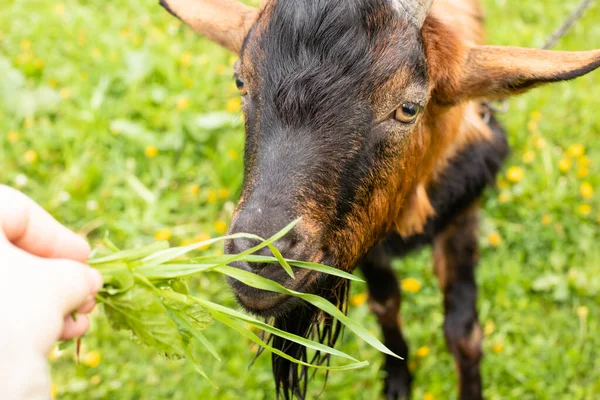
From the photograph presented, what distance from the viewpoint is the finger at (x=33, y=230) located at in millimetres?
1588

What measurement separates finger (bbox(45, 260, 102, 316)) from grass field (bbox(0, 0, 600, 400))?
91.7 inches

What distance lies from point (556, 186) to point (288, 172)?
10.4 ft

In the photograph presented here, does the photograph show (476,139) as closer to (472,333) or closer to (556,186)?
(472,333)

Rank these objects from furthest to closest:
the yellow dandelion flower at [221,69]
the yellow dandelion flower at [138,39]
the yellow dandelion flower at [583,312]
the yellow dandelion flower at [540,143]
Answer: the yellow dandelion flower at [138,39]
the yellow dandelion flower at [221,69]
the yellow dandelion flower at [540,143]
the yellow dandelion flower at [583,312]

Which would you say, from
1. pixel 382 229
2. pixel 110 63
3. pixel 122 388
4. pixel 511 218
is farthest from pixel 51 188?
pixel 511 218

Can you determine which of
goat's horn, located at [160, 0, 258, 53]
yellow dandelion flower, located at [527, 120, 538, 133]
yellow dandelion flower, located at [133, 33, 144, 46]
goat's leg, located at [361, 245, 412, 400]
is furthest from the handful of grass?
yellow dandelion flower, located at [133, 33, 144, 46]

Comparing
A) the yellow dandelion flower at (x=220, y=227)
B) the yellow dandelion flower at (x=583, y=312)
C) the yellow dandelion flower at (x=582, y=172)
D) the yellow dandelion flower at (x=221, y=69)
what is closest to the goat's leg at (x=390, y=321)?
the yellow dandelion flower at (x=583, y=312)

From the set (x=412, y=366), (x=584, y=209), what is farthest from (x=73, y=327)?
(x=584, y=209)

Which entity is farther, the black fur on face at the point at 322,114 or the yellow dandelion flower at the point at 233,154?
the yellow dandelion flower at the point at 233,154

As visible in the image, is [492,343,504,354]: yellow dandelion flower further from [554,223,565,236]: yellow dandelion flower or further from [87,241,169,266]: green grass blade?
[87,241,169,266]: green grass blade

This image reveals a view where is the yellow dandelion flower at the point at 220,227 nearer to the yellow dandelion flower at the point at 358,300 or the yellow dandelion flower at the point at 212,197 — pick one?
the yellow dandelion flower at the point at 212,197

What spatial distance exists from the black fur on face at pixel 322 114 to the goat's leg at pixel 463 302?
1.37 m

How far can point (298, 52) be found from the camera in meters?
2.19

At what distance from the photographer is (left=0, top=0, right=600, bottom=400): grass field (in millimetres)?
3807
